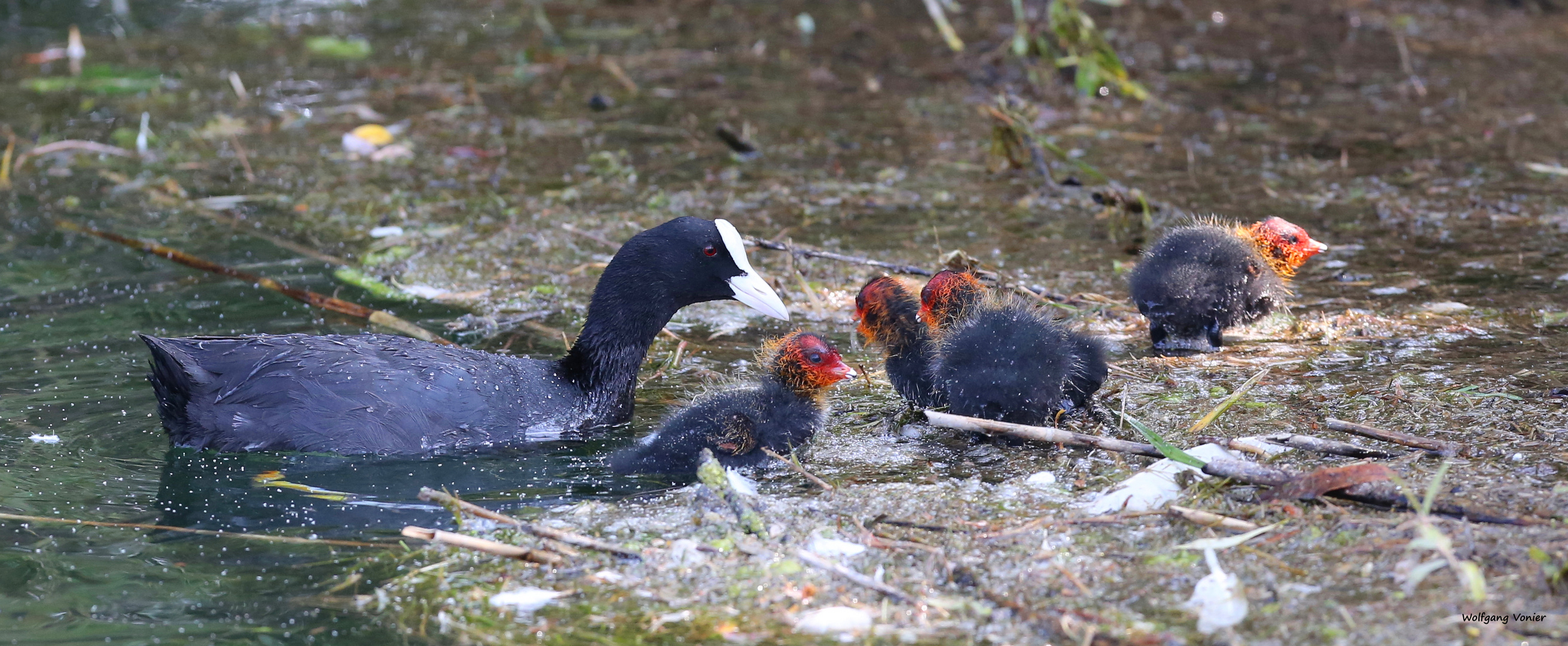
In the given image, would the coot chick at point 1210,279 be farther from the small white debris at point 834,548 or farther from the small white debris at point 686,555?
the small white debris at point 686,555

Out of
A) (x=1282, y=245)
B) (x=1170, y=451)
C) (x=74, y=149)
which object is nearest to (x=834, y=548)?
(x=1170, y=451)

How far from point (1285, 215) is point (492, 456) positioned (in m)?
4.20

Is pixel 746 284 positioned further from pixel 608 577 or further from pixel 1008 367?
pixel 608 577

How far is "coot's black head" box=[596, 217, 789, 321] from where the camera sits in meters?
4.65

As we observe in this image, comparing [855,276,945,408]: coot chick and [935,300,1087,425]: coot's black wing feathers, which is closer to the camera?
[935,300,1087,425]: coot's black wing feathers

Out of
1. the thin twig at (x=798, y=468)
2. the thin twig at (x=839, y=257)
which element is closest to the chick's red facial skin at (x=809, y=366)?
the thin twig at (x=798, y=468)

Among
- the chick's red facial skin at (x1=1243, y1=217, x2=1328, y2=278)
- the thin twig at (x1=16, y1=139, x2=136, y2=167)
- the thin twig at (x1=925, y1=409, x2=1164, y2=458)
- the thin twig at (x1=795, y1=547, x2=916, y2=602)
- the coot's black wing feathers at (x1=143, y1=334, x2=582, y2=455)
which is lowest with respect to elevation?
the thin twig at (x1=16, y1=139, x2=136, y2=167)

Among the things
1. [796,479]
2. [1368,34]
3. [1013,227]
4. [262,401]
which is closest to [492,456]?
[262,401]

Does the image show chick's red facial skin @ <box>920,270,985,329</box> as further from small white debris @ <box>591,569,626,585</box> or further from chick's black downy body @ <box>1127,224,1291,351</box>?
small white debris @ <box>591,569,626,585</box>

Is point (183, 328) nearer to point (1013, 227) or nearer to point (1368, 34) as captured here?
point (1013, 227)

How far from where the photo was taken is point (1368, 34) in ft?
35.1

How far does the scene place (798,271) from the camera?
5.85 m

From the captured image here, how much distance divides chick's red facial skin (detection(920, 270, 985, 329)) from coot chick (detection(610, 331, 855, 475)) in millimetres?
436

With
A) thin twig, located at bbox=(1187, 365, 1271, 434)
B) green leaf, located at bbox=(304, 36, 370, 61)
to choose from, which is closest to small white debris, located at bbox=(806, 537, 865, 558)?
thin twig, located at bbox=(1187, 365, 1271, 434)
